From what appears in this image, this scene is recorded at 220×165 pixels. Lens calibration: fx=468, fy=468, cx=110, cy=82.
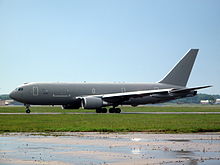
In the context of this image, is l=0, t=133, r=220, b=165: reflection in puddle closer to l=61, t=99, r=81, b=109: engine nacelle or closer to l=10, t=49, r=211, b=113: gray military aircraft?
l=10, t=49, r=211, b=113: gray military aircraft

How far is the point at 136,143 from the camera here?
755 inches

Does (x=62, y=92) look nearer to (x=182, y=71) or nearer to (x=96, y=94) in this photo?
(x=96, y=94)

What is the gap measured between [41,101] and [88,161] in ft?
160

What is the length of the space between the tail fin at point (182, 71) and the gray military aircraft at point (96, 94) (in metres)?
0.50

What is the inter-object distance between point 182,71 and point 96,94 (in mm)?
14397

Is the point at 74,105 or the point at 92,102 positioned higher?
the point at 92,102

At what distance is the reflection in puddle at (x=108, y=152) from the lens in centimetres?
1370

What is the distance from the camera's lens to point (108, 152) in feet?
51.9

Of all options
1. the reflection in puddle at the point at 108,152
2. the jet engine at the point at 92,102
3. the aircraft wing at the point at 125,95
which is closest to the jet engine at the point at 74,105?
the jet engine at the point at 92,102

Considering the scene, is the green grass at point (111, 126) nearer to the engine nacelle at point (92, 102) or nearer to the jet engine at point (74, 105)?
the engine nacelle at point (92, 102)

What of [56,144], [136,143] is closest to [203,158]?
[136,143]

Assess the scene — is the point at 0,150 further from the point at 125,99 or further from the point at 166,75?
the point at 166,75

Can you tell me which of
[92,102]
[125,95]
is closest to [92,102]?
[92,102]

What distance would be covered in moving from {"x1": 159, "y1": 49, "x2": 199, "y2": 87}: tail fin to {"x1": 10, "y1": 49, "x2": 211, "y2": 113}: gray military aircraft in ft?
1.66
